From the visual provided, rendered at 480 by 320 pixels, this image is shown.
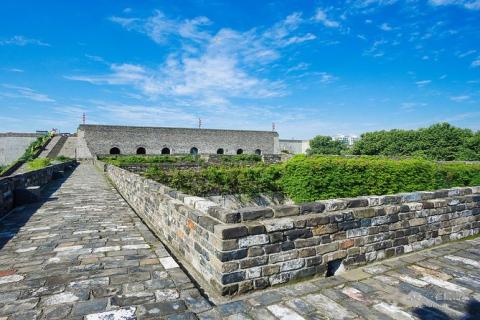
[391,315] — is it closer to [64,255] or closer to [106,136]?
[64,255]

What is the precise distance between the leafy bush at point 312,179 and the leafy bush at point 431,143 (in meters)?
25.1

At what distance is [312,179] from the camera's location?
1170 cm

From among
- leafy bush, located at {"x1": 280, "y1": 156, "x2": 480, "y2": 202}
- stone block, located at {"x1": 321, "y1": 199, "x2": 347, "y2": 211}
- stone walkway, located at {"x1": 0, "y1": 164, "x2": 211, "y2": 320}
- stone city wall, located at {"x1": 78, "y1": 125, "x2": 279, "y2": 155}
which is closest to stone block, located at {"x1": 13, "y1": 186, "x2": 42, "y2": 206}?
stone walkway, located at {"x1": 0, "y1": 164, "x2": 211, "y2": 320}

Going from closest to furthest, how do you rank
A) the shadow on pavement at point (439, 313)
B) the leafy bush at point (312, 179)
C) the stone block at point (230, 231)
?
1. the shadow on pavement at point (439, 313)
2. the stone block at point (230, 231)
3. the leafy bush at point (312, 179)

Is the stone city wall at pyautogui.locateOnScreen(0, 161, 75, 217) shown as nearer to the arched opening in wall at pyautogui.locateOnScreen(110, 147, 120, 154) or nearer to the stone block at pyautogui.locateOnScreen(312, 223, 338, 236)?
the stone block at pyautogui.locateOnScreen(312, 223, 338, 236)

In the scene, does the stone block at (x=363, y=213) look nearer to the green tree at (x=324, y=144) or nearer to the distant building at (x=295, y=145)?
the distant building at (x=295, y=145)

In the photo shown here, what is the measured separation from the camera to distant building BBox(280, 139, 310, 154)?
5597 cm

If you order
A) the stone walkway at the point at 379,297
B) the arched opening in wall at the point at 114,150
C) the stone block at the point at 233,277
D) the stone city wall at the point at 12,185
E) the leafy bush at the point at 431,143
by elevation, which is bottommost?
the stone walkway at the point at 379,297

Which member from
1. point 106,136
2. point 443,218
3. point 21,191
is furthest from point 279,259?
point 106,136

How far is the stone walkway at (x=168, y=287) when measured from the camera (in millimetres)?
2633

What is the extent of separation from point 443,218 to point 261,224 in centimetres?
372

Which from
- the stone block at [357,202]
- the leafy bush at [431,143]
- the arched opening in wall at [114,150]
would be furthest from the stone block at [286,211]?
the arched opening in wall at [114,150]

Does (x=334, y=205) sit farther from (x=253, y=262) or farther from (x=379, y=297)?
(x=253, y=262)

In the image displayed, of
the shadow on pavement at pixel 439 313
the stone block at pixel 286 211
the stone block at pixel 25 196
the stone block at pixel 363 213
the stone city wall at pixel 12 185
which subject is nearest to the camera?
the shadow on pavement at pixel 439 313
